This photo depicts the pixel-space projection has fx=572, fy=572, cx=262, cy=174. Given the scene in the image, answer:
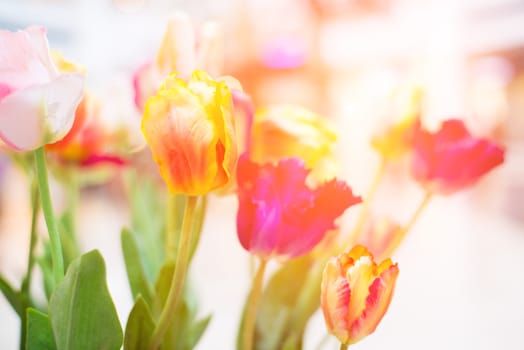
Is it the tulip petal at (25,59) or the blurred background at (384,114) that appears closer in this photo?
the tulip petal at (25,59)

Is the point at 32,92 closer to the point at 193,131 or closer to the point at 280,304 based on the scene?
the point at 193,131

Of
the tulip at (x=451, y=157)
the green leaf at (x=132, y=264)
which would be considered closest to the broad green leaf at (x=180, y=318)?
the green leaf at (x=132, y=264)

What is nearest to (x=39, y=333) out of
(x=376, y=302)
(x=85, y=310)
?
(x=85, y=310)

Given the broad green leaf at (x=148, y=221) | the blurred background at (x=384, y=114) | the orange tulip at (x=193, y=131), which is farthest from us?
the blurred background at (x=384, y=114)

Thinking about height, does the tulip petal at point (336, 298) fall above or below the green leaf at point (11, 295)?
above

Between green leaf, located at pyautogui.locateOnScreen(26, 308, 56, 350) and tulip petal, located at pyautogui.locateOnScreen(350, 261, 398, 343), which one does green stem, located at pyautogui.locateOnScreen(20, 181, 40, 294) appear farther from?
tulip petal, located at pyautogui.locateOnScreen(350, 261, 398, 343)

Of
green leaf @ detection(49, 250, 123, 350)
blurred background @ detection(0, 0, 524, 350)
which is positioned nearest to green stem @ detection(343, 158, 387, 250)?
blurred background @ detection(0, 0, 524, 350)

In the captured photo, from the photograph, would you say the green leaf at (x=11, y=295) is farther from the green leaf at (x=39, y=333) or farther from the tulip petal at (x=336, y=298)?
the tulip petal at (x=336, y=298)
